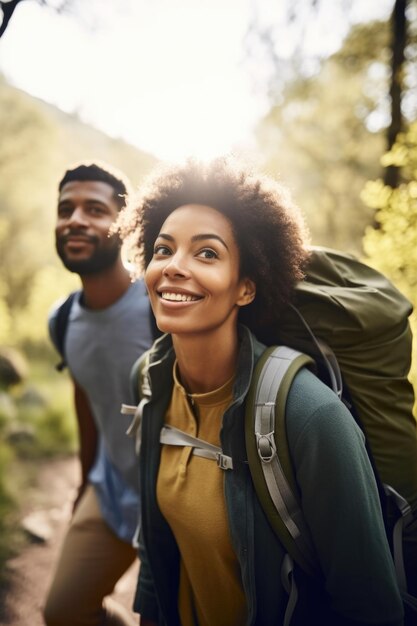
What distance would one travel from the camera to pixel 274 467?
1.47 metres

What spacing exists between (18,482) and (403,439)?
577 cm

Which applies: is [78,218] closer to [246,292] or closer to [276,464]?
[246,292]

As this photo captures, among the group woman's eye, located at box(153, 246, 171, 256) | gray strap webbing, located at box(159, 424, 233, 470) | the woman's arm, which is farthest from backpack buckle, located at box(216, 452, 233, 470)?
woman's eye, located at box(153, 246, 171, 256)

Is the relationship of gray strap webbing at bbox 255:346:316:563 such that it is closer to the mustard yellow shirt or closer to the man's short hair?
the mustard yellow shirt

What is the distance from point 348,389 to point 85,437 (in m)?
2.30

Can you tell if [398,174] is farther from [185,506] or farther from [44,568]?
[44,568]

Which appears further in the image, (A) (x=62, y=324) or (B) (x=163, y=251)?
(A) (x=62, y=324)

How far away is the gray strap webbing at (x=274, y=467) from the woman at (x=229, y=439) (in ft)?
0.15

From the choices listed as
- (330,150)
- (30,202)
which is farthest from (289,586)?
(30,202)

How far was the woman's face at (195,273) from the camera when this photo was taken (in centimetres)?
162

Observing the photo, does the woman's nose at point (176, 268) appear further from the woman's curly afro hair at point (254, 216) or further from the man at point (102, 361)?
the man at point (102, 361)

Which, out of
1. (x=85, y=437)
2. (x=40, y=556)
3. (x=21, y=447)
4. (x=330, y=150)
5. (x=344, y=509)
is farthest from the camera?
(x=330, y=150)

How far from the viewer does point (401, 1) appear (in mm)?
4082

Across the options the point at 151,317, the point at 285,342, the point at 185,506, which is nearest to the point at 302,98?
the point at 151,317
